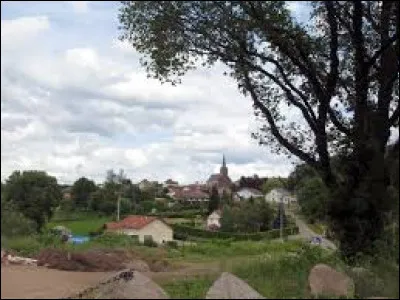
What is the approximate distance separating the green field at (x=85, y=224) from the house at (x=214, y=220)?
17.7 m

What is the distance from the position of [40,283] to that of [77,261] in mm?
4418

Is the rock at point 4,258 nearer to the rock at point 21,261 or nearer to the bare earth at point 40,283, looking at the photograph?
the bare earth at point 40,283

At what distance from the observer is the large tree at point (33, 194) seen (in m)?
10.5

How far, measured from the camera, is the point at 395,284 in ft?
35.0

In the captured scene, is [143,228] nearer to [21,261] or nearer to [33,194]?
[33,194]

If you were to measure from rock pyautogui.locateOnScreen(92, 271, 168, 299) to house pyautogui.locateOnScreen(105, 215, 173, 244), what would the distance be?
21.2 m

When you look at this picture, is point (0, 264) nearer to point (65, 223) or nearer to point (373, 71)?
point (373, 71)

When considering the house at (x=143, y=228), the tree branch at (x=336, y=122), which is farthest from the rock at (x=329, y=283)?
the house at (x=143, y=228)

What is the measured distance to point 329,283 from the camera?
35.3ft

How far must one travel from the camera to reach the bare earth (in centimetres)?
898

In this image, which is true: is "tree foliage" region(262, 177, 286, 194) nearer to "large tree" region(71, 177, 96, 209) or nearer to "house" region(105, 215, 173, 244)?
"large tree" region(71, 177, 96, 209)

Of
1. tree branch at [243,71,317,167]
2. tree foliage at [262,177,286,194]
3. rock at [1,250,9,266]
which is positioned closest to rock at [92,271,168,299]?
rock at [1,250,9,266]

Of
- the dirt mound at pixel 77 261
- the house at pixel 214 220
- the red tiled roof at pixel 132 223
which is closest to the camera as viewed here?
the dirt mound at pixel 77 261

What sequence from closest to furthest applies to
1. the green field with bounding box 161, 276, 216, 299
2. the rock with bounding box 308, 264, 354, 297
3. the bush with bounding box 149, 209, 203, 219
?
the rock with bounding box 308, 264, 354, 297 < the green field with bounding box 161, 276, 216, 299 < the bush with bounding box 149, 209, 203, 219
